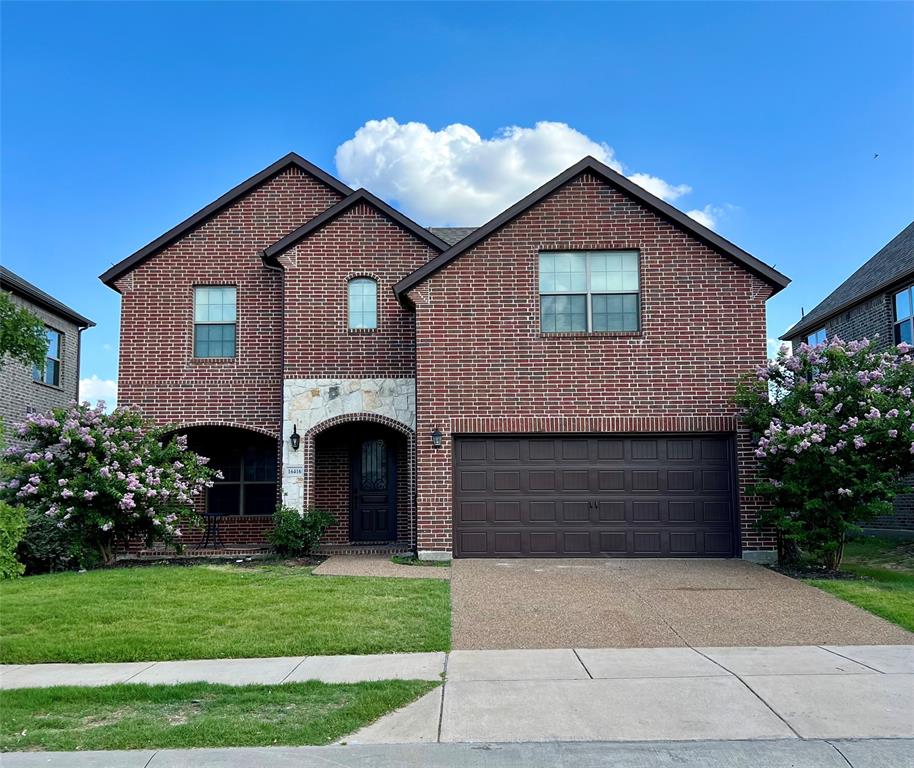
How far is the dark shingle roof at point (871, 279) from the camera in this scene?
61.7ft

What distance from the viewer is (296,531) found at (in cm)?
1419

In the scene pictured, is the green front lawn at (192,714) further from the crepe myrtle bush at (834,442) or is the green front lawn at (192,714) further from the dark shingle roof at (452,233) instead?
the dark shingle roof at (452,233)

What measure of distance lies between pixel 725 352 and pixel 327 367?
7304 mm

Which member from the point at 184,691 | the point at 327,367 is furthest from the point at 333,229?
the point at 184,691

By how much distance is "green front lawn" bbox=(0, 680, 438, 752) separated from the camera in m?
5.68

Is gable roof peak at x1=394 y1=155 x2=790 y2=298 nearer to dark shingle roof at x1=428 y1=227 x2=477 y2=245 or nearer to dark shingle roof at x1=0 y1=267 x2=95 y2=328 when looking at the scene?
dark shingle roof at x1=428 y1=227 x2=477 y2=245

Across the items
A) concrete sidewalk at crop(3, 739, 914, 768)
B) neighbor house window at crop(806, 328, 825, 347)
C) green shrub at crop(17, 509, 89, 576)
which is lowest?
concrete sidewalk at crop(3, 739, 914, 768)

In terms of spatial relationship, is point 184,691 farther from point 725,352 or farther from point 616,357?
point 725,352

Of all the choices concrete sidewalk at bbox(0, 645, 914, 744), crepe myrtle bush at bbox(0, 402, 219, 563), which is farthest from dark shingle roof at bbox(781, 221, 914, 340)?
crepe myrtle bush at bbox(0, 402, 219, 563)

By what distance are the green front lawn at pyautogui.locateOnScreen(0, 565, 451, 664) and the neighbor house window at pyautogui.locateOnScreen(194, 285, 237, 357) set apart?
525 cm

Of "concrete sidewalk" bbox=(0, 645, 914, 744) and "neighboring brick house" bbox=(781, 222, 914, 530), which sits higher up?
"neighboring brick house" bbox=(781, 222, 914, 530)

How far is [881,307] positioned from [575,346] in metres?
9.89

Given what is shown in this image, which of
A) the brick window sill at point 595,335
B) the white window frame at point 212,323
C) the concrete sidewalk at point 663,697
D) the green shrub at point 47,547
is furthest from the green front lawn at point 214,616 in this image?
the white window frame at point 212,323

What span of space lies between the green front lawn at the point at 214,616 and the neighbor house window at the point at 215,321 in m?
5.25
